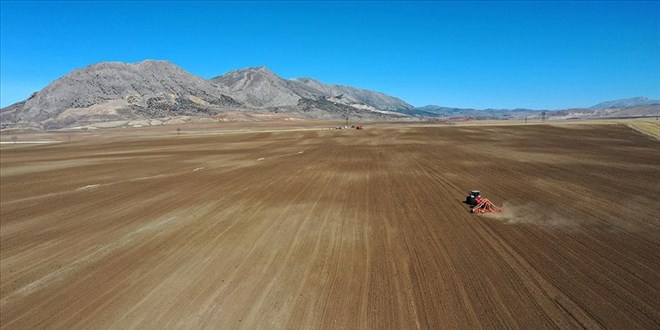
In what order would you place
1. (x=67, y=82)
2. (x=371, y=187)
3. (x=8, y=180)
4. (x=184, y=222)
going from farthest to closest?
1. (x=67, y=82)
2. (x=8, y=180)
3. (x=371, y=187)
4. (x=184, y=222)

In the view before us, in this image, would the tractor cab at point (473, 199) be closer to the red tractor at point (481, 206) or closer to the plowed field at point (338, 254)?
the red tractor at point (481, 206)

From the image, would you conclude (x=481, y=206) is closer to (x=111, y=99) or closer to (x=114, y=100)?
(x=114, y=100)

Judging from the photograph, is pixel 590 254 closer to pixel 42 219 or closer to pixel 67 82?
pixel 42 219

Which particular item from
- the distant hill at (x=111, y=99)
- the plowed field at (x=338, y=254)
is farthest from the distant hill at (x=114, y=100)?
the plowed field at (x=338, y=254)

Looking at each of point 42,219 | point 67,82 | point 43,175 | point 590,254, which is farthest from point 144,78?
point 590,254

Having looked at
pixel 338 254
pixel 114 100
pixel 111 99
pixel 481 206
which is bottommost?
pixel 338 254

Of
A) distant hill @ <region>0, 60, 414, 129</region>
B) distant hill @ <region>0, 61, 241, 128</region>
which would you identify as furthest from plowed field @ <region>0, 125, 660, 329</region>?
distant hill @ <region>0, 61, 241, 128</region>

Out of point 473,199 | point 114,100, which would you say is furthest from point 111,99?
point 473,199

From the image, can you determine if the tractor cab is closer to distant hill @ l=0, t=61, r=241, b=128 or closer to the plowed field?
the plowed field
